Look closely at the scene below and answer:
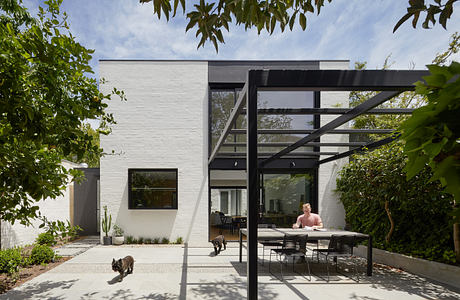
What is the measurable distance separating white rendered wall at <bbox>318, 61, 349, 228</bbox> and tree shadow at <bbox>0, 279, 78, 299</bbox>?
795 centimetres

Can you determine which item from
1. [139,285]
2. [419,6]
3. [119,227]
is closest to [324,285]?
[139,285]

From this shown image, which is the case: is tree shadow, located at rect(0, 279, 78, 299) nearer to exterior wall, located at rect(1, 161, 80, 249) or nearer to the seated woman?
exterior wall, located at rect(1, 161, 80, 249)

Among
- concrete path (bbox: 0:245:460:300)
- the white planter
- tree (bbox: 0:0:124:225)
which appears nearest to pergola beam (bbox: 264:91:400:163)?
concrete path (bbox: 0:245:460:300)

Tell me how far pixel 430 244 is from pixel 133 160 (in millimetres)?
8640

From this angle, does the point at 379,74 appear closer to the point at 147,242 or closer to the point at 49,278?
the point at 49,278

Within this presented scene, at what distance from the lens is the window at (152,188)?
1025cm

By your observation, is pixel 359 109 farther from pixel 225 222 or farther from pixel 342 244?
pixel 225 222

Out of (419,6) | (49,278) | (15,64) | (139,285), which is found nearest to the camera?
(419,6)

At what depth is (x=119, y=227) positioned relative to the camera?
10.1 metres

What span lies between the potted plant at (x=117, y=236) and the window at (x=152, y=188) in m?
0.94

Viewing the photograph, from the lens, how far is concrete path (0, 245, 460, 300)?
491 cm

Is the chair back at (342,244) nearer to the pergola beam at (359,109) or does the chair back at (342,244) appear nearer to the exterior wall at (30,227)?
the pergola beam at (359,109)

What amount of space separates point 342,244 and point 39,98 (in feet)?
19.6

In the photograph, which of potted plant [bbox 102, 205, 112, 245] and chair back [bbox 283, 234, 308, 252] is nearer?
chair back [bbox 283, 234, 308, 252]
